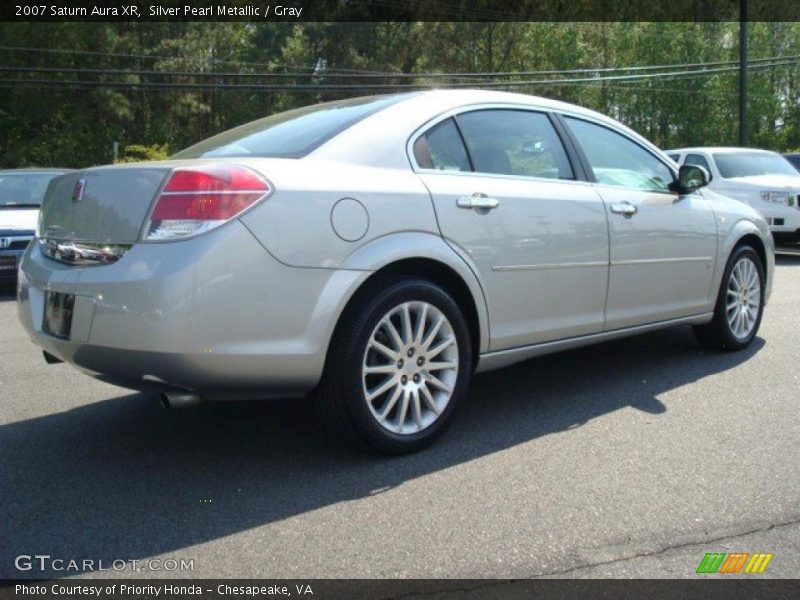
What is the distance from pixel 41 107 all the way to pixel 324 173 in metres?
36.6

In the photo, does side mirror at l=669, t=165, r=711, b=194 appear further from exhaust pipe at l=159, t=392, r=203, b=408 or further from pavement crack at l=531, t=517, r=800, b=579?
exhaust pipe at l=159, t=392, r=203, b=408

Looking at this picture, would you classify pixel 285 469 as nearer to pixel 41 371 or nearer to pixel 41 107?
pixel 41 371

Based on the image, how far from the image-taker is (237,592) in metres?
2.52

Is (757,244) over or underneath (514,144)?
underneath

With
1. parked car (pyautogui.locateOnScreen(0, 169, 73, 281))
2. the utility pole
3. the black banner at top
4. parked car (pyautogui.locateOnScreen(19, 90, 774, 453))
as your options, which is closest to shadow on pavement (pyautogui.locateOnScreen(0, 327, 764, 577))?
parked car (pyautogui.locateOnScreen(19, 90, 774, 453))

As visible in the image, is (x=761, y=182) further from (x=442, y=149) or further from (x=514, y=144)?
(x=442, y=149)

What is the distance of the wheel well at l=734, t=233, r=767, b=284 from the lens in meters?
5.73

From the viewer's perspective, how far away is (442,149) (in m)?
3.93

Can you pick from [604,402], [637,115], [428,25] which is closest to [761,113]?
[637,115]

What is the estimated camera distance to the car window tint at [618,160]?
467 cm

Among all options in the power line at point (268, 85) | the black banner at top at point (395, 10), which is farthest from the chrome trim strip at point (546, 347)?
the black banner at top at point (395, 10)

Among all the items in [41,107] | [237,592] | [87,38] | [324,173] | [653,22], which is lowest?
[237,592]

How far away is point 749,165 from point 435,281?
10944 mm

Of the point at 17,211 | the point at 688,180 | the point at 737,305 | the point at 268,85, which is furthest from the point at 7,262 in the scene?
the point at 268,85
